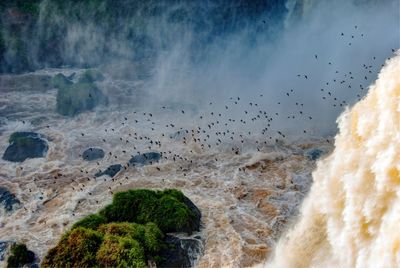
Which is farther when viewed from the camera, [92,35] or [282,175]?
[92,35]

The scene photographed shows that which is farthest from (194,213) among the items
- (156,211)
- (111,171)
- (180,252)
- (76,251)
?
(111,171)

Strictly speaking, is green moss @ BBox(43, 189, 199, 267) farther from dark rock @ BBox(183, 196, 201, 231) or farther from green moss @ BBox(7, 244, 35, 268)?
green moss @ BBox(7, 244, 35, 268)

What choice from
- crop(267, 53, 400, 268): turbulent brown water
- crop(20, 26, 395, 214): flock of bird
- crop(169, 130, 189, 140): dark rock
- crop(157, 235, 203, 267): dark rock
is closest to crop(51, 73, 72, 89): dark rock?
crop(20, 26, 395, 214): flock of bird

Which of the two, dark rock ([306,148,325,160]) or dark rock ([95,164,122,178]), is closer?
dark rock ([95,164,122,178])

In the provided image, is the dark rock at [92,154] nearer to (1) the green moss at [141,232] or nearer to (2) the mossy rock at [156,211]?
(2) the mossy rock at [156,211]

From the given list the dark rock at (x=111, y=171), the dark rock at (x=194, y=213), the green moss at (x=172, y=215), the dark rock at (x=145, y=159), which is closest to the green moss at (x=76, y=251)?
the green moss at (x=172, y=215)

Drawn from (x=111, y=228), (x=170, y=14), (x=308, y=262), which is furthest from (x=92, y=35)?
(x=308, y=262)

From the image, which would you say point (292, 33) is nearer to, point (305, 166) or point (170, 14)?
point (170, 14)
